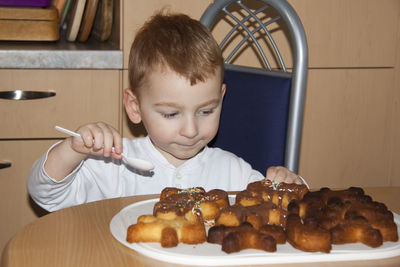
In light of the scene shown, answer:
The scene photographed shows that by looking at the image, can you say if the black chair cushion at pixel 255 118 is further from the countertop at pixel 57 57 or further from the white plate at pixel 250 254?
the white plate at pixel 250 254

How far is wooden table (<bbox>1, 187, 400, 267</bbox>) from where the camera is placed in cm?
72

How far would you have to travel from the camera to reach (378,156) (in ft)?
7.23

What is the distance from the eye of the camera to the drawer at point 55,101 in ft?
5.75

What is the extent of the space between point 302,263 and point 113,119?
121 cm

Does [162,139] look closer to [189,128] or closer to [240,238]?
[189,128]

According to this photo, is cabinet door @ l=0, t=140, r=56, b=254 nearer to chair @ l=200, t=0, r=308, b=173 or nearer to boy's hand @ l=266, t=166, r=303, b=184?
chair @ l=200, t=0, r=308, b=173

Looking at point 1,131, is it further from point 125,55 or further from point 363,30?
point 363,30

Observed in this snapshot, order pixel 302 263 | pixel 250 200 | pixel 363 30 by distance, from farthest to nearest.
→ pixel 363 30 < pixel 250 200 < pixel 302 263

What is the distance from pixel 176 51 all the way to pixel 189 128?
7.2 inches

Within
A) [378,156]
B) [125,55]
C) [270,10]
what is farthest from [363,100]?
[125,55]

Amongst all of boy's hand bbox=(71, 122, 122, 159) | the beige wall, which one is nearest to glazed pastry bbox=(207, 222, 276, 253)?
boy's hand bbox=(71, 122, 122, 159)

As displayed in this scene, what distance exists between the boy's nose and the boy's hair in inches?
3.1

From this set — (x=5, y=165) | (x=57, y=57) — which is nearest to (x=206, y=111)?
(x=57, y=57)

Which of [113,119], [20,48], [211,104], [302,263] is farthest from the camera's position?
[113,119]
